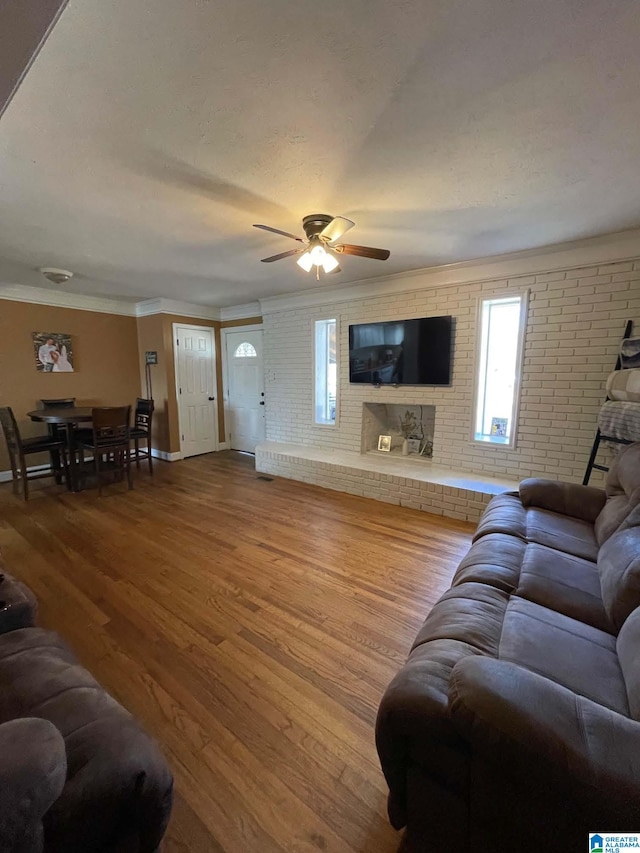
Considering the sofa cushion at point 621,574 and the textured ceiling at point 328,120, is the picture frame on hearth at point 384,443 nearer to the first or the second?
the textured ceiling at point 328,120

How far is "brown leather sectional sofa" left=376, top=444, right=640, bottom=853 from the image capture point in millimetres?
750

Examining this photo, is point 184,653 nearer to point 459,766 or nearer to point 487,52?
point 459,766

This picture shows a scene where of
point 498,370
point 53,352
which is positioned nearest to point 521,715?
point 498,370

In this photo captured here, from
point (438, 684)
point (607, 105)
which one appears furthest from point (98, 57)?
point (438, 684)

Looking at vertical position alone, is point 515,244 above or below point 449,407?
above

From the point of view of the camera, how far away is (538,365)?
329 centimetres

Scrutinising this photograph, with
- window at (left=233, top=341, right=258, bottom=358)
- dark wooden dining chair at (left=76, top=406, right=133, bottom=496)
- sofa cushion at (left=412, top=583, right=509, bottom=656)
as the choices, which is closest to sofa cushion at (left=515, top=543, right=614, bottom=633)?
sofa cushion at (left=412, top=583, right=509, bottom=656)

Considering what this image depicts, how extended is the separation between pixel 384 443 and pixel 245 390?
265 centimetres

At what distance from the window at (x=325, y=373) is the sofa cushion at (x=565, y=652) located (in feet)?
11.7

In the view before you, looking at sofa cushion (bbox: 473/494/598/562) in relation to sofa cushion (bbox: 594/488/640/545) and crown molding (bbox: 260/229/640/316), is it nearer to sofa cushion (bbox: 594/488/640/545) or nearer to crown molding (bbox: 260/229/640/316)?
sofa cushion (bbox: 594/488/640/545)

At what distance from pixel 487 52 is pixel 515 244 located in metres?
2.15

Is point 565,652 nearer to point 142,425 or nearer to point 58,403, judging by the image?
point 142,425

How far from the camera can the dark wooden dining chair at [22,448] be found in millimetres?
3861

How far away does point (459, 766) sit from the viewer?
899 millimetres
